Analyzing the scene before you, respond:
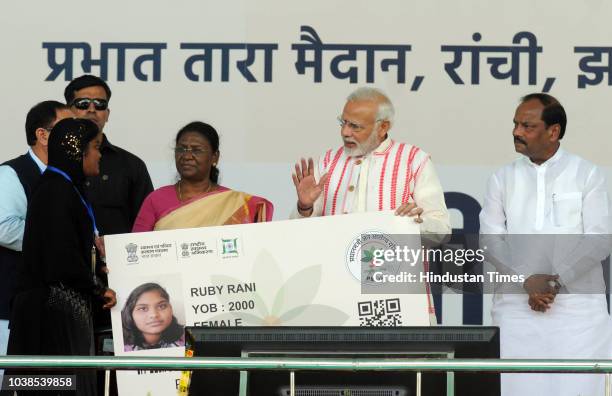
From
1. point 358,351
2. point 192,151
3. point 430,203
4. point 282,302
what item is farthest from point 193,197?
point 358,351

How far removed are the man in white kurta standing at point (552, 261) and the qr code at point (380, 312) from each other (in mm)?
703

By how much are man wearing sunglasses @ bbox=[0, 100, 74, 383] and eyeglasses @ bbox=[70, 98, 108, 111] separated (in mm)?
263

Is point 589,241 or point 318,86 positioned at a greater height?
point 318,86

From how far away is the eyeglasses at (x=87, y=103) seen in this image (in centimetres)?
611

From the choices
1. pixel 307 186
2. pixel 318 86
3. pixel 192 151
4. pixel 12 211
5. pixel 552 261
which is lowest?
pixel 552 261

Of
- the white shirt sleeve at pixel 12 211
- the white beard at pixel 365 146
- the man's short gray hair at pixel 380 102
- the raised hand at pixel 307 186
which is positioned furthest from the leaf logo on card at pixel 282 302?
the white shirt sleeve at pixel 12 211

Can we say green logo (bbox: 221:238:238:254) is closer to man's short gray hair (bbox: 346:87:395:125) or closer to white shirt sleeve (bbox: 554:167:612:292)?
man's short gray hair (bbox: 346:87:395:125)

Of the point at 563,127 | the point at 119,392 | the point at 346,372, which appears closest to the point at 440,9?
the point at 563,127

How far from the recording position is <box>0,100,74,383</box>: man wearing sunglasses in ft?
18.6

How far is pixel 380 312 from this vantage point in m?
5.54

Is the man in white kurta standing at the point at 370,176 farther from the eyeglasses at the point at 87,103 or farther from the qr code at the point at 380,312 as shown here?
the eyeglasses at the point at 87,103

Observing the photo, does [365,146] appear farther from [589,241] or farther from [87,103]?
[87,103]

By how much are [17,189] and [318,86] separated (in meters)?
1.70

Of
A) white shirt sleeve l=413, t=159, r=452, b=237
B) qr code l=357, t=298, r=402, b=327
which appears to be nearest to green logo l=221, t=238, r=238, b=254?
qr code l=357, t=298, r=402, b=327
